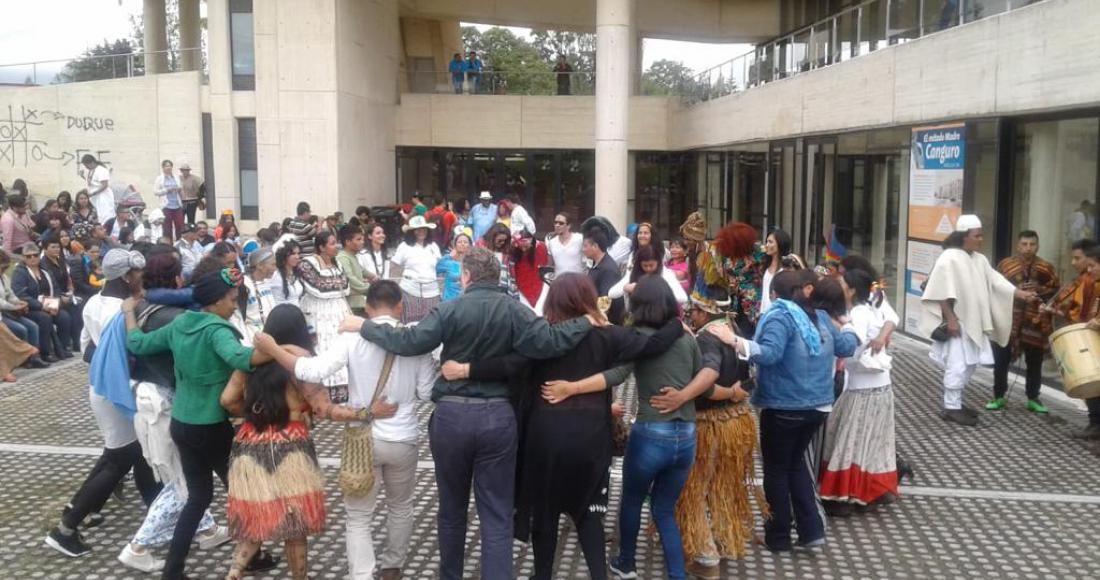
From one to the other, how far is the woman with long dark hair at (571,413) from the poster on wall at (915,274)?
8.01m

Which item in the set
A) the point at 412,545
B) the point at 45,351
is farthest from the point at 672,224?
the point at 412,545

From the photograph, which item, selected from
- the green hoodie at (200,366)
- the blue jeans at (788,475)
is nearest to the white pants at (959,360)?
the blue jeans at (788,475)

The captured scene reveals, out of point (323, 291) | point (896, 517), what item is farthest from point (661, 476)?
point (323, 291)

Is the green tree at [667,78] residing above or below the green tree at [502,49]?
below

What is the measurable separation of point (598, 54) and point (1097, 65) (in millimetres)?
14096

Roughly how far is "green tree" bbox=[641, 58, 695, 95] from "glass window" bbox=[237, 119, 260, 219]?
38.3 ft

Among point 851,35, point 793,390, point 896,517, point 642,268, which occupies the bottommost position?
point 896,517

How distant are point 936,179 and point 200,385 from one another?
961 cm

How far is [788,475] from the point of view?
5449 mm

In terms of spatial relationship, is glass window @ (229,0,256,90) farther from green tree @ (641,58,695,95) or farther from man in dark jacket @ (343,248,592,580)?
man in dark jacket @ (343,248,592,580)

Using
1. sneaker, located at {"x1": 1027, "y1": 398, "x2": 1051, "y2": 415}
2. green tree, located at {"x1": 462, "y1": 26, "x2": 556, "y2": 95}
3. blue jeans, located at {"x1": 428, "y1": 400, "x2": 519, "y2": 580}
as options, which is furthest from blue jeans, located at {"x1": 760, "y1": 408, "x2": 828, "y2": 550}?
green tree, located at {"x1": 462, "y1": 26, "x2": 556, "y2": 95}

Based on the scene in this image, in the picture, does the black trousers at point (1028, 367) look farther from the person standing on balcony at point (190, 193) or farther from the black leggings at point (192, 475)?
the person standing on balcony at point (190, 193)

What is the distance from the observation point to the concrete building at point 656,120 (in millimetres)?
10164

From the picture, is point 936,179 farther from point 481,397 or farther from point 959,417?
point 481,397
